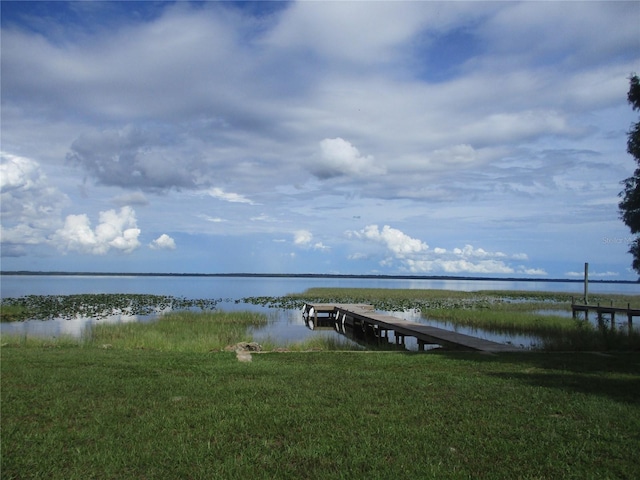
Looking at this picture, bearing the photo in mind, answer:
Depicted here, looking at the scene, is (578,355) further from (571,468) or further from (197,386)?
(197,386)

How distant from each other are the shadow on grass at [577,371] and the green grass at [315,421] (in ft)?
0.22

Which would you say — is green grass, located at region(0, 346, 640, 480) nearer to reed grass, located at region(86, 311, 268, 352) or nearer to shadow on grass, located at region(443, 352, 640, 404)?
shadow on grass, located at region(443, 352, 640, 404)

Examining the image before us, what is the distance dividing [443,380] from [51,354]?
9.81 metres

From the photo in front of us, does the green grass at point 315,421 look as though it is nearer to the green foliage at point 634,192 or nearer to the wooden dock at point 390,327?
the wooden dock at point 390,327

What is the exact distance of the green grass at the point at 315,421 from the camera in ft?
18.5

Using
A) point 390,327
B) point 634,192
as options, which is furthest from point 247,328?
point 634,192

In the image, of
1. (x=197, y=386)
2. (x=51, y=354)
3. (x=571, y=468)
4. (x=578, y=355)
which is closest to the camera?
(x=571, y=468)

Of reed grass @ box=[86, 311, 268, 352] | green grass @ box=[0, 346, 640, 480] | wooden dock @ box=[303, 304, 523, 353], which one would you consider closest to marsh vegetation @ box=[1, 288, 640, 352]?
reed grass @ box=[86, 311, 268, 352]

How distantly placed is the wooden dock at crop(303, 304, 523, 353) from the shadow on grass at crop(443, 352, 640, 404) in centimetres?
200

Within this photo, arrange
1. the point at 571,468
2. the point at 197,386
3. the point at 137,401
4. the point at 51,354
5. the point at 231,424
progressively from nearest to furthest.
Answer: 1. the point at 571,468
2. the point at 231,424
3. the point at 137,401
4. the point at 197,386
5. the point at 51,354

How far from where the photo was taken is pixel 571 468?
18.3 feet

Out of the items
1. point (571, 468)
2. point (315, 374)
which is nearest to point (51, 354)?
point (315, 374)

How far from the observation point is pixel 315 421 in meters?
7.14

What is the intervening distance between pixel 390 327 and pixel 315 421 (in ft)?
58.7
